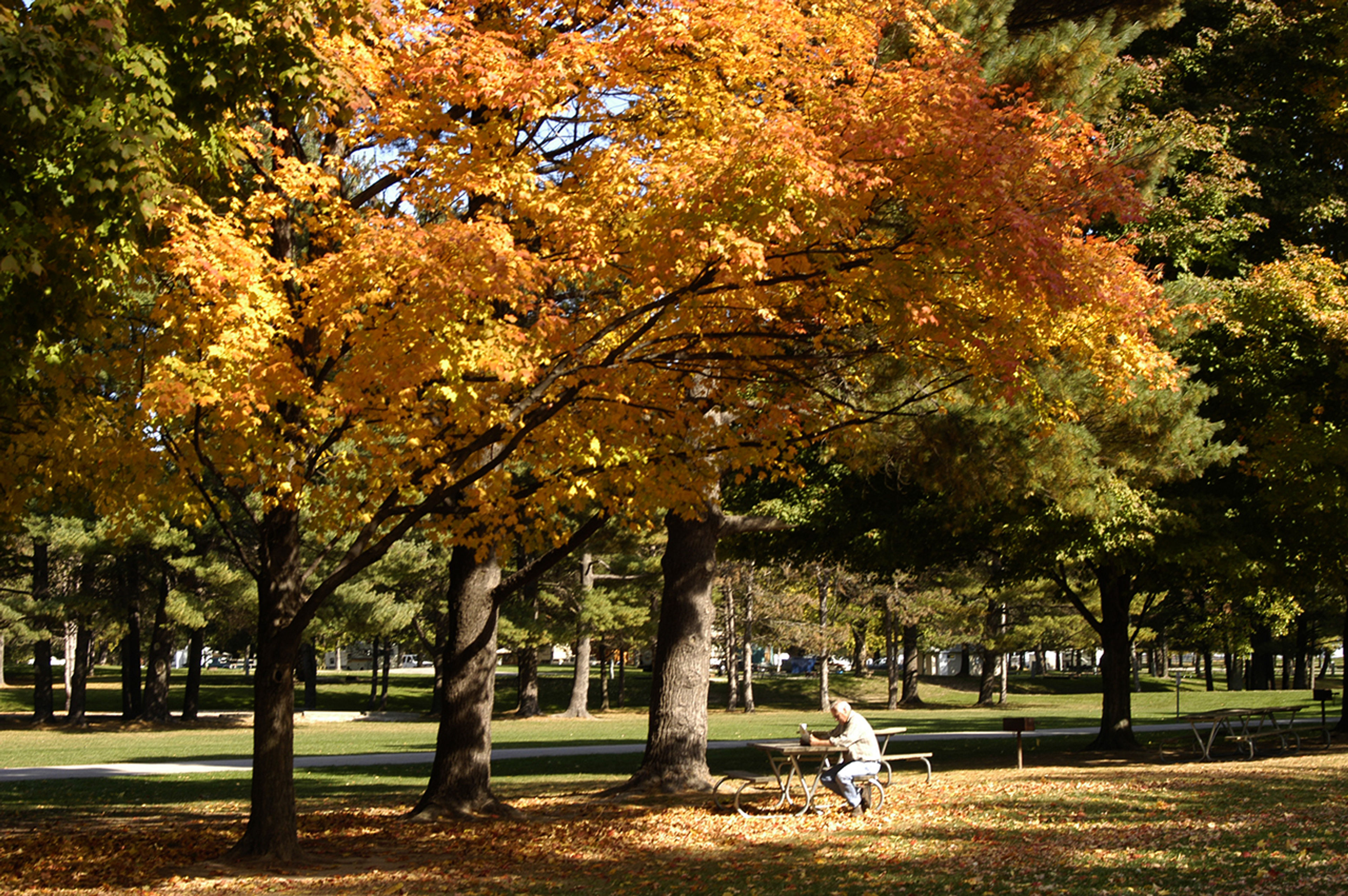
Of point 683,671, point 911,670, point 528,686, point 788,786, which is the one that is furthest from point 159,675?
point 788,786

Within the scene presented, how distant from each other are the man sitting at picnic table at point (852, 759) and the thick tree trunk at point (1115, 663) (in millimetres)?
10405

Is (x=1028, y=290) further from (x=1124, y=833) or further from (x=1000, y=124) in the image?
(x=1124, y=833)

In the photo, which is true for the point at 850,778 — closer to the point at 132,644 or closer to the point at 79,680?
the point at 79,680

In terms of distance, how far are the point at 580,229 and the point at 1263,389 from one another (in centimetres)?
1312

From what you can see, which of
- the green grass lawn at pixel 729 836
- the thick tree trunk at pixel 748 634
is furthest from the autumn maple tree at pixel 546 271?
the thick tree trunk at pixel 748 634

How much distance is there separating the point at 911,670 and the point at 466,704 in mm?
40147

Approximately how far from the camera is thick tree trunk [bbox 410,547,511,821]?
485 inches

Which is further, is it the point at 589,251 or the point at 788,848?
the point at 788,848

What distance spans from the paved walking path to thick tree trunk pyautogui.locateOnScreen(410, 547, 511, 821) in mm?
7755

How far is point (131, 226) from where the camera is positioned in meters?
6.44

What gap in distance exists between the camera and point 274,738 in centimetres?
970

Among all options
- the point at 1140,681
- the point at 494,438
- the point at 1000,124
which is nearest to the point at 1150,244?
the point at 1000,124

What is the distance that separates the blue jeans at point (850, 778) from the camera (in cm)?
1128

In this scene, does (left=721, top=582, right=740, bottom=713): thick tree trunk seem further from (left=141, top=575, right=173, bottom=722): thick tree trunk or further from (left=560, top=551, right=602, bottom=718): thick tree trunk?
(left=141, top=575, right=173, bottom=722): thick tree trunk
